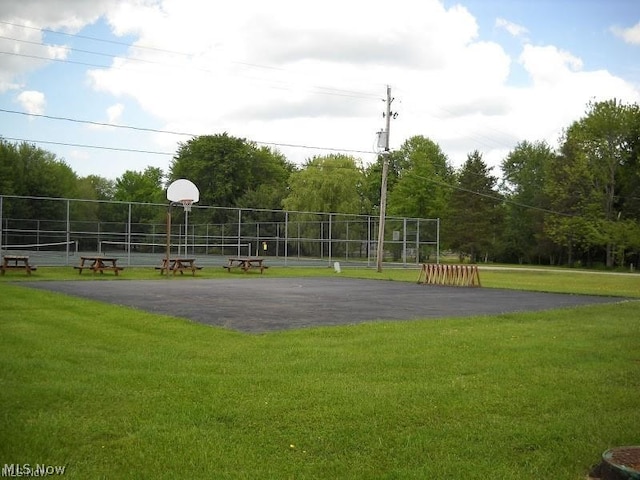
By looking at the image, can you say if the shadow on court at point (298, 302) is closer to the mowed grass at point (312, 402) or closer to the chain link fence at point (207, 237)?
the mowed grass at point (312, 402)

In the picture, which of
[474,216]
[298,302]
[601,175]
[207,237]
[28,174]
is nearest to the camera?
[298,302]

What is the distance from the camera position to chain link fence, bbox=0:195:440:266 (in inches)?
1442

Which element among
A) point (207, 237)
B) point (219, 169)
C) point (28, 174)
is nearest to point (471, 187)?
point (219, 169)

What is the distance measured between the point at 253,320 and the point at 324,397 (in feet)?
19.1

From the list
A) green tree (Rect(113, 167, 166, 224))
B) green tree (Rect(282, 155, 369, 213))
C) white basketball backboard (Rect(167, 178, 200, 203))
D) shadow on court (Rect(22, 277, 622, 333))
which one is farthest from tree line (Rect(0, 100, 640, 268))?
shadow on court (Rect(22, 277, 622, 333))

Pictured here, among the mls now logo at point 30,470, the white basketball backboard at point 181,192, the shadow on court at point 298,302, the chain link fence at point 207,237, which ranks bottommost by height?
the shadow on court at point 298,302

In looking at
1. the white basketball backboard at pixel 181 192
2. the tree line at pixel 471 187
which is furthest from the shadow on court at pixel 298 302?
the tree line at pixel 471 187

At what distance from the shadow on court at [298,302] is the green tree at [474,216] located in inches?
1794

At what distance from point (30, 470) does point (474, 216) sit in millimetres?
64223

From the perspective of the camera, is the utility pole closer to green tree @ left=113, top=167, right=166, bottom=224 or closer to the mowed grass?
the mowed grass

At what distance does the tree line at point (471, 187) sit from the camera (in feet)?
181

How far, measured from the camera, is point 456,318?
12203 mm

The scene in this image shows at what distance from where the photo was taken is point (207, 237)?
1358 inches

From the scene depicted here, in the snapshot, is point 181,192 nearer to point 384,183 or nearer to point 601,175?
point 384,183
